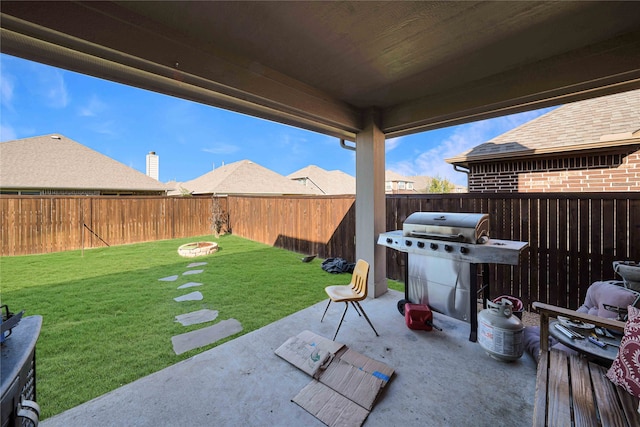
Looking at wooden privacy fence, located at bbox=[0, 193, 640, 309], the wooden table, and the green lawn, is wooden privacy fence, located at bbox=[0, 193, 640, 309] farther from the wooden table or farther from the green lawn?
the wooden table

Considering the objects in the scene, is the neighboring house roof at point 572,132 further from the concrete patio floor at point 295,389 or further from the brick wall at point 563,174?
the concrete patio floor at point 295,389

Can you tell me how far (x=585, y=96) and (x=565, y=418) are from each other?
2942 mm

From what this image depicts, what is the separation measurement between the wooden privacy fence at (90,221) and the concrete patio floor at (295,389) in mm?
8249

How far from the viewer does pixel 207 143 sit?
1136 inches

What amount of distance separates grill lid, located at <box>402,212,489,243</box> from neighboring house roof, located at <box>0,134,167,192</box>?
12.5 meters

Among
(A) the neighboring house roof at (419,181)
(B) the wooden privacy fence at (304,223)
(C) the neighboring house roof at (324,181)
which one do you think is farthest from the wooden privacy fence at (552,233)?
(A) the neighboring house roof at (419,181)

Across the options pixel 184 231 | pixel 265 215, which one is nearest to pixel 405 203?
pixel 265 215

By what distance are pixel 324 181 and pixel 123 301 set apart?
20.9 meters

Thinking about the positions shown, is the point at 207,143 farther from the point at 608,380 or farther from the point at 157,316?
the point at 608,380

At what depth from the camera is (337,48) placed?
2176 millimetres

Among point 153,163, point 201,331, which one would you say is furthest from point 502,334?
point 153,163

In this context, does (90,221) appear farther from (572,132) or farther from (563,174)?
(572,132)

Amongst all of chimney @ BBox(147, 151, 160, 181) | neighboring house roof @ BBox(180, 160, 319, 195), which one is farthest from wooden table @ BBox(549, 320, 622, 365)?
chimney @ BBox(147, 151, 160, 181)

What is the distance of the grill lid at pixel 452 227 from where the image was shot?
8.60 ft
